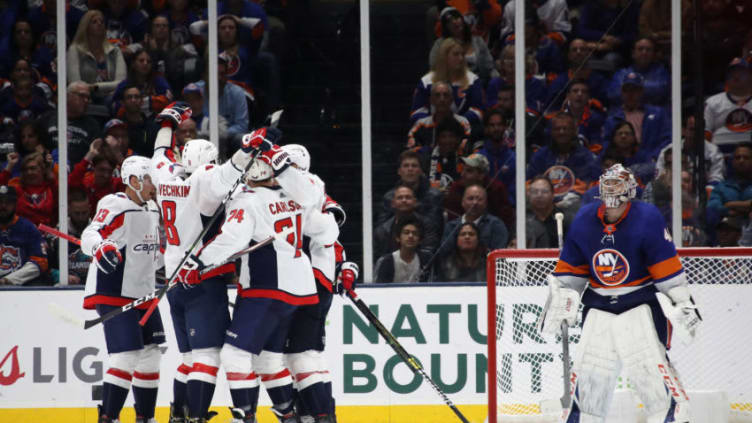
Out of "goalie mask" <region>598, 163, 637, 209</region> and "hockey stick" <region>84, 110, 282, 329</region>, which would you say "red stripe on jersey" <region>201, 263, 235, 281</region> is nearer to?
"hockey stick" <region>84, 110, 282, 329</region>

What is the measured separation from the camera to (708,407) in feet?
16.1

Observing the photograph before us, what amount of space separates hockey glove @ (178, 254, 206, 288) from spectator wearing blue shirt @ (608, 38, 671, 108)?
2.53 m

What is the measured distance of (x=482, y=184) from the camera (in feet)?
18.9

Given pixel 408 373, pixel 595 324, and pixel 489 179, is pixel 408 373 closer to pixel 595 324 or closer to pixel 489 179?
pixel 489 179

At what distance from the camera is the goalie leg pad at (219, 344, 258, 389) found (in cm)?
447

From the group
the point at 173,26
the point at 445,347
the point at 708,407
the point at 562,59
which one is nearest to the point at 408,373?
the point at 445,347

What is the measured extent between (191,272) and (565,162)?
Answer: 213cm

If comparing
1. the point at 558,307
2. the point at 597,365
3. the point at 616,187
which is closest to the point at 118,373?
the point at 558,307

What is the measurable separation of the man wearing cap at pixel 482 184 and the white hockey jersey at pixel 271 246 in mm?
1280

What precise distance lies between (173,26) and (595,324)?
9.22ft

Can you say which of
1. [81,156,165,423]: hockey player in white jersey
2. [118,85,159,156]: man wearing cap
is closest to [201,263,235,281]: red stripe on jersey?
[81,156,165,423]: hockey player in white jersey

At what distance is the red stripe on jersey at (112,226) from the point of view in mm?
4906

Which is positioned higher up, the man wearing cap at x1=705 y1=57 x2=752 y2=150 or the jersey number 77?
the man wearing cap at x1=705 y1=57 x2=752 y2=150

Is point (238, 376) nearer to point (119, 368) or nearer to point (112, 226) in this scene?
point (119, 368)
